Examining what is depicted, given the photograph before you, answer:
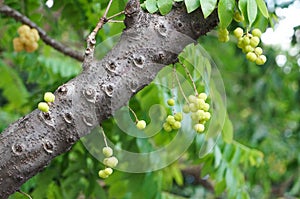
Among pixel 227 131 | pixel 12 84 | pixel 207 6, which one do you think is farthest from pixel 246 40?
pixel 12 84

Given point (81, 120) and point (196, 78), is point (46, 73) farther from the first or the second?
point (81, 120)

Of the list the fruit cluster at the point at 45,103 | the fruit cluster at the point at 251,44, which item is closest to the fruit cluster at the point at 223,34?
the fruit cluster at the point at 251,44

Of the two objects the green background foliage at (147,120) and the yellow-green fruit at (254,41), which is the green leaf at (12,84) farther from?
the yellow-green fruit at (254,41)

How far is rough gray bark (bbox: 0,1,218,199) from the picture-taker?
1.01 meters

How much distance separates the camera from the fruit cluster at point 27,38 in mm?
1902

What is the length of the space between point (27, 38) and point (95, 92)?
3.19 ft

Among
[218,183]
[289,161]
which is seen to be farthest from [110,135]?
[289,161]

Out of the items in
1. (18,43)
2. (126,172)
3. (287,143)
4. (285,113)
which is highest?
(18,43)

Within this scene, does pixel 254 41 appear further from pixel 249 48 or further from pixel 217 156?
pixel 217 156

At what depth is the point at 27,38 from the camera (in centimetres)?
191

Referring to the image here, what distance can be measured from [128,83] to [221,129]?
0.81 metres

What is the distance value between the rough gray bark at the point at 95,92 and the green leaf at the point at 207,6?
37 mm

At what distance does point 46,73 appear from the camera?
2.28 meters

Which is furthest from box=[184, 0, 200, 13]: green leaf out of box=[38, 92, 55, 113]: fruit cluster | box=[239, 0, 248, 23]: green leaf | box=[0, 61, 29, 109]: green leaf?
box=[0, 61, 29, 109]: green leaf
